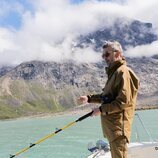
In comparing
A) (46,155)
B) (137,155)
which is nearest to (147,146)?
(137,155)

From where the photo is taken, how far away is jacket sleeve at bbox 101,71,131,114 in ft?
17.8

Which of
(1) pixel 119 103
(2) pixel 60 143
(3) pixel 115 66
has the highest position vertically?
(3) pixel 115 66

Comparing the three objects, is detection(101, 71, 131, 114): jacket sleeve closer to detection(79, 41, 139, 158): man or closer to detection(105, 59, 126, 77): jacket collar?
detection(79, 41, 139, 158): man

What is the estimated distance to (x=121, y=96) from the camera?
5418 mm

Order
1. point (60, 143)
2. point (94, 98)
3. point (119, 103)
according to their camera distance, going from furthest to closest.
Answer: point (60, 143)
point (94, 98)
point (119, 103)

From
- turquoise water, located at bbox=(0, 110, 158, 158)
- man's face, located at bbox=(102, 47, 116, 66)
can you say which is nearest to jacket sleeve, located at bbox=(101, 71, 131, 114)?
man's face, located at bbox=(102, 47, 116, 66)

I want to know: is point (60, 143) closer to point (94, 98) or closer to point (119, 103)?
point (94, 98)

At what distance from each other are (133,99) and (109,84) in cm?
40

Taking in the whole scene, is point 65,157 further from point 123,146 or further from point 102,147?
point 123,146

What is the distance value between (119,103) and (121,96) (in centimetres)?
10

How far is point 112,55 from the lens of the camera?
5754 millimetres

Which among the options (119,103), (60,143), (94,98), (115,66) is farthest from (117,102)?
(60,143)

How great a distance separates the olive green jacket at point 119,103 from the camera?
17.9 feet

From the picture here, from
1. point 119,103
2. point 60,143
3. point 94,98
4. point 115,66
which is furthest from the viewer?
point 60,143
